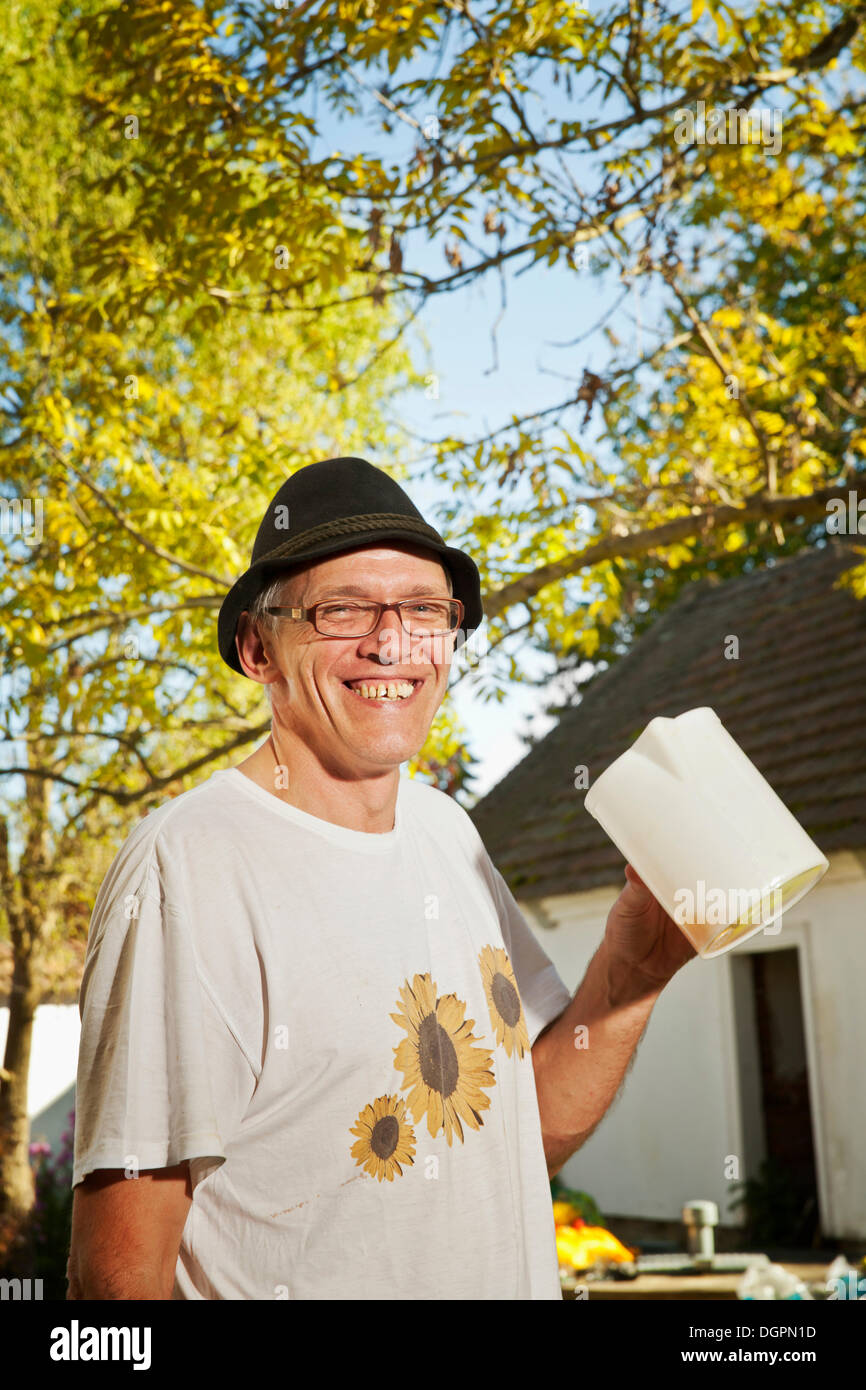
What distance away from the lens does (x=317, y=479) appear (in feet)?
5.71

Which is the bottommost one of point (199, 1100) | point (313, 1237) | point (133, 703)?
point (313, 1237)

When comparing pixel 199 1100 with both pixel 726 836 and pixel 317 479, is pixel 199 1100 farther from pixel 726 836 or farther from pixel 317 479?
pixel 317 479

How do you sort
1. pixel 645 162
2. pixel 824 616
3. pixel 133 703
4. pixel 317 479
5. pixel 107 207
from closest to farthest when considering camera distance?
pixel 317 479 < pixel 645 162 < pixel 133 703 < pixel 824 616 < pixel 107 207

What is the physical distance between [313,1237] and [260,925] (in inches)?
14.0

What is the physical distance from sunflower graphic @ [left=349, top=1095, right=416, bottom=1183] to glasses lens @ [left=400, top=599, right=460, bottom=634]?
0.63 meters

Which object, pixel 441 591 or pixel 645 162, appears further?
pixel 645 162

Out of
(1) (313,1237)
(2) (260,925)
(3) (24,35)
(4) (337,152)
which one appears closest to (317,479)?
(2) (260,925)

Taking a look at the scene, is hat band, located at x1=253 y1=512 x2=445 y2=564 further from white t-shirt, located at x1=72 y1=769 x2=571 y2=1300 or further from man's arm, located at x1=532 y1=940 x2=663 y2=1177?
man's arm, located at x1=532 y1=940 x2=663 y2=1177

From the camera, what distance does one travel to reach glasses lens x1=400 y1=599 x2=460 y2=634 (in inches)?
67.5

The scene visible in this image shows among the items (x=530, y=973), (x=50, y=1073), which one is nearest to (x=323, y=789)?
(x=530, y=973)

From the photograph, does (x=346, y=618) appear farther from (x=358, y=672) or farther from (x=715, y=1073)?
(x=715, y=1073)

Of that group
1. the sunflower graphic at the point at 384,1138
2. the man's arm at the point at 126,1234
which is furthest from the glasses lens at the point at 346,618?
the man's arm at the point at 126,1234

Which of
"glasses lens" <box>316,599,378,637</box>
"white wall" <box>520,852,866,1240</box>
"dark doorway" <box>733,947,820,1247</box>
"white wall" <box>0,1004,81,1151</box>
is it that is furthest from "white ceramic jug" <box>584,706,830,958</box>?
"white wall" <box>0,1004,81,1151</box>

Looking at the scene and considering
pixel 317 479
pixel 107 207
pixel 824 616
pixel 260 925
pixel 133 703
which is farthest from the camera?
pixel 107 207
